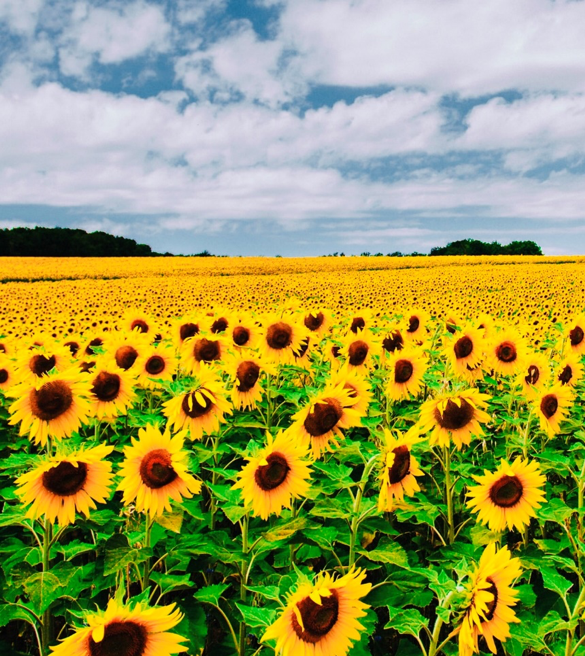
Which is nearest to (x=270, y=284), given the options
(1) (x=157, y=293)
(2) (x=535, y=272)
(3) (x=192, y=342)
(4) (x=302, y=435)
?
(1) (x=157, y=293)

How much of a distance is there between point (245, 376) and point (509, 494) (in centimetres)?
216

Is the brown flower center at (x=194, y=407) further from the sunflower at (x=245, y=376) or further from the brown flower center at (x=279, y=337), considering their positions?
the brown flower center at (x=279, y=337)

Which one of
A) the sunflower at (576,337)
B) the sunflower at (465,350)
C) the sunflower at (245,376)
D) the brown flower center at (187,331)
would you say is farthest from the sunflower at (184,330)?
the sunflower at (576,337)

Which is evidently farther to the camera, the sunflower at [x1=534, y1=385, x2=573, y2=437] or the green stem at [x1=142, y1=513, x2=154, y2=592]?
the sunflower at [x1=534, y1=385, x2=573, y2=437]

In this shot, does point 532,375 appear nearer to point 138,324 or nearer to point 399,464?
point 399,464

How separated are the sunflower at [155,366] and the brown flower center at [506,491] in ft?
9.40

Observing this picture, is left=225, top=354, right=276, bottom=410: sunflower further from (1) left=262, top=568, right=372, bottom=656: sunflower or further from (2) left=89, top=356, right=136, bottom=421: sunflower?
(1) left=262, top=568, right=372, bottom=656: sunflower

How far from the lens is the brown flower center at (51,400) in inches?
129

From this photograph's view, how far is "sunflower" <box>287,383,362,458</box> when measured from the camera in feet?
10.8

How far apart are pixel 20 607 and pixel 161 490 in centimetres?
81

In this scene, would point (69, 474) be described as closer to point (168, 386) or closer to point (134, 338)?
point (168, 386)

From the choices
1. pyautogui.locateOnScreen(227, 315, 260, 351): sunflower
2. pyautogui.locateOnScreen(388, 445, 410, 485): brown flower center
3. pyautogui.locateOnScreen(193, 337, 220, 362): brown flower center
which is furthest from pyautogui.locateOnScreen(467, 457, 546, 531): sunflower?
pyautogui.locateOnScreen(193, 337, 220, 362): brown flower center

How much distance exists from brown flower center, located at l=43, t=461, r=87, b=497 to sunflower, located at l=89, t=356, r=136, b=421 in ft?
4.23

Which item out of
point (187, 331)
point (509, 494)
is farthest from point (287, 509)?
point (187, 331)
